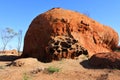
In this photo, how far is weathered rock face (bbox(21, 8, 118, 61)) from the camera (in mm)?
15567

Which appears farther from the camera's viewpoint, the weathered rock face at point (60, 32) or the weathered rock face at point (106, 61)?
the weathered rock face at point (60, 32)

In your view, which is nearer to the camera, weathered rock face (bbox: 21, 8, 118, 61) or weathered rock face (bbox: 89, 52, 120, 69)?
weathered rock face (bbox: 89, 52, 120, 69)

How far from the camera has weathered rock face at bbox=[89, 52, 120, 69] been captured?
11.4m

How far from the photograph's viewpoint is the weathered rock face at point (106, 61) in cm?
1140

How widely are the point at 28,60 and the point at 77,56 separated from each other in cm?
295

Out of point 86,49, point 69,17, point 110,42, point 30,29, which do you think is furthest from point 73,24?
point 110,42

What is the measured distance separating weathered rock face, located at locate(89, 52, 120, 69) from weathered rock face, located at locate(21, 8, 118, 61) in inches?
115

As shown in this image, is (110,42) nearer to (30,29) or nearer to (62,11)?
(62,11)

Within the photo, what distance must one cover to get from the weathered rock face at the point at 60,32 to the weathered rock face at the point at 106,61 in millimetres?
2912

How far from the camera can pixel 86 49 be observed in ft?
50.5

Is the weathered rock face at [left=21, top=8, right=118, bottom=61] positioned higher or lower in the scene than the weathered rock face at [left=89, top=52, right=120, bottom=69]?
higher

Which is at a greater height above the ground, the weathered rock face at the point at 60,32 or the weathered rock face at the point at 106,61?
the weathered rock face at the point at 60,32

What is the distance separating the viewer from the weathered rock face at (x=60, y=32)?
15567 mm

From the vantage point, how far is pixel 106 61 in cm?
1163
